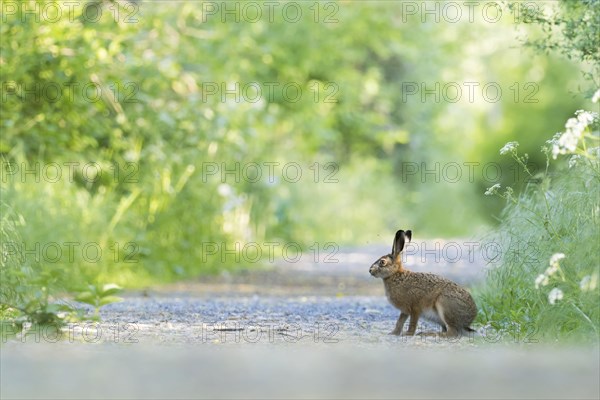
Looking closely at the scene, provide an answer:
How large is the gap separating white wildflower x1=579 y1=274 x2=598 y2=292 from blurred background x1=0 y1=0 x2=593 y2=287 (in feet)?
11.7

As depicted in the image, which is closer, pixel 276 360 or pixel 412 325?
pixel 276 360

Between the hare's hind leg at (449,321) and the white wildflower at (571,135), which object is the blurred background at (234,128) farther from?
the white wildflower at (571,135)

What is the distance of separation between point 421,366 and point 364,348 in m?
0.95

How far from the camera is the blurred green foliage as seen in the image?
48.4 feet

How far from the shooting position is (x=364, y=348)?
7.66 m

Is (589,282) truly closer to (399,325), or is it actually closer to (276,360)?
(399,325)

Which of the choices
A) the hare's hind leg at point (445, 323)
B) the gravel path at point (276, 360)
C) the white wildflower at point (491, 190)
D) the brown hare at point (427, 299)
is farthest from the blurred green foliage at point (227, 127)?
the hare's hind leg at point (445, 323)

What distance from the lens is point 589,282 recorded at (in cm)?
745

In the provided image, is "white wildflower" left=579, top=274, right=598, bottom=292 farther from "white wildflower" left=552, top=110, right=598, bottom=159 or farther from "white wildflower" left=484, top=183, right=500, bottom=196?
"white wildflower" left=484, top=183, right=500, bottom=196

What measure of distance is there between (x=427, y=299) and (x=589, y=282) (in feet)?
4.47

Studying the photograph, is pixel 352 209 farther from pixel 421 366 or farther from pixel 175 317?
pixel 421 366

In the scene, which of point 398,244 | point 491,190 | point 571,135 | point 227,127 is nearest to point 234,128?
point 227,127

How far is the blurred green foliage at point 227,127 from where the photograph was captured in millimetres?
14750

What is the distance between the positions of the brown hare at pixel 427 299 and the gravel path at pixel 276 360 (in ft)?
0.49
